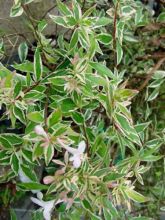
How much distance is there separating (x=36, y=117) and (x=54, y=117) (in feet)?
0.12

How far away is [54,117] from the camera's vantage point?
1.16 meters

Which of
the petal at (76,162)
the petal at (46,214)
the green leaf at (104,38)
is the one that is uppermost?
the green leaf at (104,38)

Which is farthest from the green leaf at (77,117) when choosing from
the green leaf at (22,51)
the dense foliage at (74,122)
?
the green leaf at (22,51)

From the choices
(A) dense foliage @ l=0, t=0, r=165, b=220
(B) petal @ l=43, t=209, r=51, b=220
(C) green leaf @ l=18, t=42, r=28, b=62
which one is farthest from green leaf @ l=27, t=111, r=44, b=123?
(C) green leaf @ l=18, t=42, r=28, b=62

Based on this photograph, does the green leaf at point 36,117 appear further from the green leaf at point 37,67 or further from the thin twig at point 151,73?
the thin twig at point 151,73

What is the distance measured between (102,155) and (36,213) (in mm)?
229

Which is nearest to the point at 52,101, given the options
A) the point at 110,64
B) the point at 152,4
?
the point at 110,64

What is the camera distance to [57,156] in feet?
5.13

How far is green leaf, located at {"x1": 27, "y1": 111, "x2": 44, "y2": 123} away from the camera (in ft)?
3.76

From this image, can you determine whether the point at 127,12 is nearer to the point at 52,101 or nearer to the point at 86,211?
the point at 52,101

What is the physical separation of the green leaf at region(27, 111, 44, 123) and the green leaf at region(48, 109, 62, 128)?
0.06 feet

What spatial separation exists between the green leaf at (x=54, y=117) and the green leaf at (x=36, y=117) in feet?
0.06

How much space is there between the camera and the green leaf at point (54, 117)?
3.79 ft

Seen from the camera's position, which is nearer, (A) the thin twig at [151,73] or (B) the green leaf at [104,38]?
(B) the green leaf at [104,38]
